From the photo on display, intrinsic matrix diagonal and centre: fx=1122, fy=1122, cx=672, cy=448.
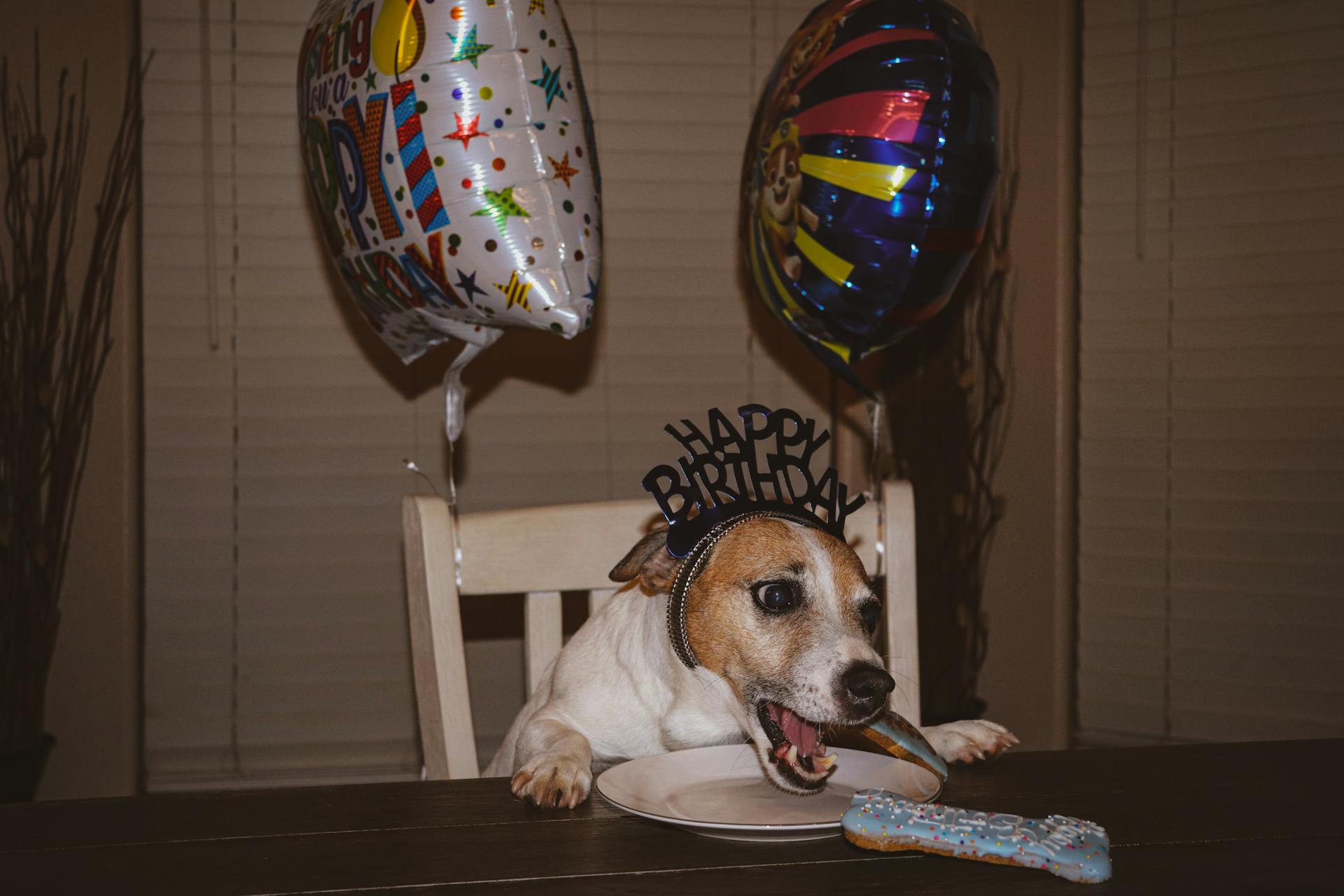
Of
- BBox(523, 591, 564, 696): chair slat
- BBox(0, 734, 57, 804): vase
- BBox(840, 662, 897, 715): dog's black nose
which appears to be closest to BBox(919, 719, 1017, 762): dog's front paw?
BBox(840, 662, 897, 715): dog's black nose

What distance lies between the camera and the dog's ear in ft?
4.16

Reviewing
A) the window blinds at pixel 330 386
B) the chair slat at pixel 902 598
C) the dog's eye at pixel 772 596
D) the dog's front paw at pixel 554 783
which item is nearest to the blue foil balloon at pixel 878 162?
the chair slat at pixel 902 598

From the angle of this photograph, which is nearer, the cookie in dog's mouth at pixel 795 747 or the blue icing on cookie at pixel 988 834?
the blue icing on cookie at pixel 988 834

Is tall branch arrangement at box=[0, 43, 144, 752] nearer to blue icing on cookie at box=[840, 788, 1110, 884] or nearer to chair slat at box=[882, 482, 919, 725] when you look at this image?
chair slat at box=[882, 482, 919, 725]

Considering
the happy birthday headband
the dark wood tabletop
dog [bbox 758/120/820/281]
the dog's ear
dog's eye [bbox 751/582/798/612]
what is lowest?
the dark wood tabletop

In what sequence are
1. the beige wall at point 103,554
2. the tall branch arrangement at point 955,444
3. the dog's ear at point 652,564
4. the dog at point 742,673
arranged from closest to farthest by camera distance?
the dog at point 742,673 → the dog's ear at point 652,564 → the beige wall at point 103,554 → the tall branch arrangement at point 955,444

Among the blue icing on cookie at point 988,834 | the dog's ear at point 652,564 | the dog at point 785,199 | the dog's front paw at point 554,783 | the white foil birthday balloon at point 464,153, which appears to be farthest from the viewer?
the dog at point 785,199

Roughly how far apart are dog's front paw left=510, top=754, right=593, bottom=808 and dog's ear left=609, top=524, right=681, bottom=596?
0.25 metres

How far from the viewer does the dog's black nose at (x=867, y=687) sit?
1.12m

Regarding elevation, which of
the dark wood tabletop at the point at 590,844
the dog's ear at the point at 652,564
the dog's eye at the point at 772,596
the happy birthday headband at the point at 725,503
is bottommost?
the dark wood tabletop at the point at 590,844

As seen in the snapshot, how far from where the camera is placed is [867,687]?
112 cm

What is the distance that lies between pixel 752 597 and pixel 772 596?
2cm

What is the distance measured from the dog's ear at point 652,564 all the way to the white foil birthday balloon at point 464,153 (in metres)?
0.36

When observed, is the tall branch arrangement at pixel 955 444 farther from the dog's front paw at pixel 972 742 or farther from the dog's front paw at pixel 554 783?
the dog's front paw at pixel 554 783
